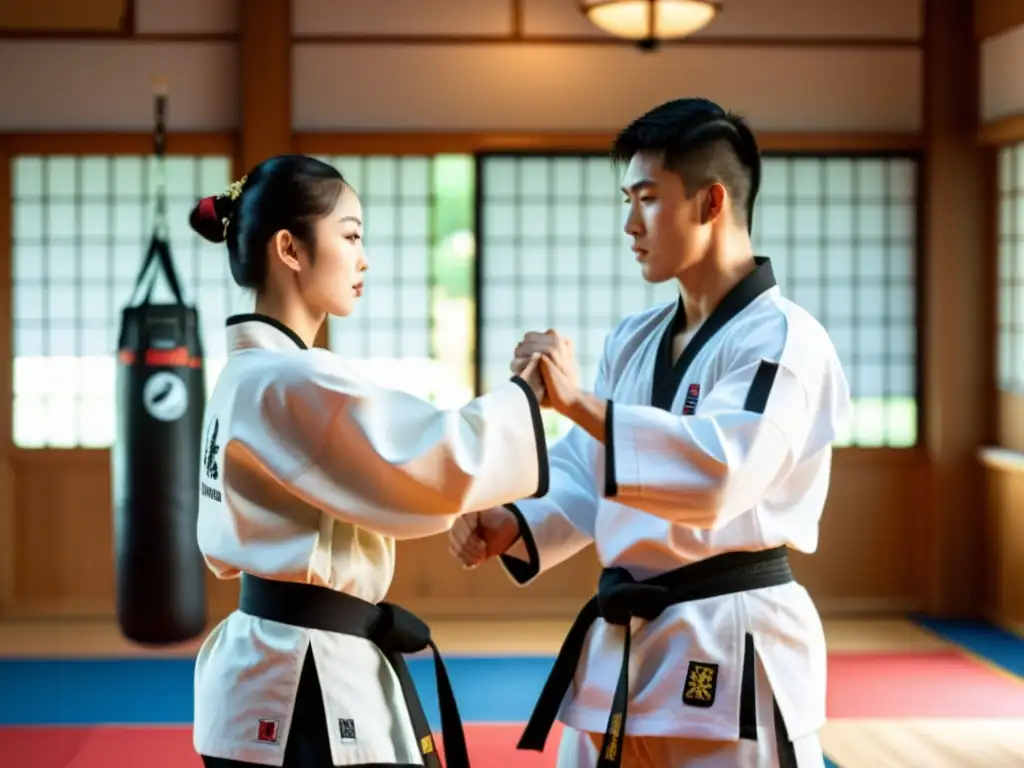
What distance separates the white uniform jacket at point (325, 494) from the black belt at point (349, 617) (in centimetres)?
2

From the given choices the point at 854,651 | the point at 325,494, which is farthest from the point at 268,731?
the point at 854,651

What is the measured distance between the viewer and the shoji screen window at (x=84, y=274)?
7.33 meters

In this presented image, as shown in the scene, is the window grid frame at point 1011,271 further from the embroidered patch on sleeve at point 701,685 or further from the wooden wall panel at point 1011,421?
the embroidered patch on sleeve at point 701,685

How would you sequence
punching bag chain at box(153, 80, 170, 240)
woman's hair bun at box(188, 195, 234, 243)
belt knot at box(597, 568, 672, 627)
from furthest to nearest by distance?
1. punching bag chain at box(153, 80, 170, 240)
2. woman's hair bun at box(188, 195, 234, 243)
3. belt knot at box(597, 568, 672, 627)

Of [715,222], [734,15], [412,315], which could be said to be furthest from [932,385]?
[715,222]

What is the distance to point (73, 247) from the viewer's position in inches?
291

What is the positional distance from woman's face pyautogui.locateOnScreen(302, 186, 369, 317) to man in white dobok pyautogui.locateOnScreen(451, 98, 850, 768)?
1.04 feet

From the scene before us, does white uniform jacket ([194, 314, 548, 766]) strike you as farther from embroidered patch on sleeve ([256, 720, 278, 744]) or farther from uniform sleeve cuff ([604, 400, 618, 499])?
uniform sleeve cuff ([604, 400, 618, 499])

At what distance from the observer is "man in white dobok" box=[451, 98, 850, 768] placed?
2146 millimetres

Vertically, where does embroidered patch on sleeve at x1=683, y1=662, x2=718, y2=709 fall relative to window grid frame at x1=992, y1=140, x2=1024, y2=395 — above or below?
below

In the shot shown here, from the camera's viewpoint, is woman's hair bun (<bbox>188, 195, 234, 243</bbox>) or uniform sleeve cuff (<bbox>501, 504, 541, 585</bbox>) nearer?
woman's hair bun (<bbox>188, 195, 234, 243</bbox>)

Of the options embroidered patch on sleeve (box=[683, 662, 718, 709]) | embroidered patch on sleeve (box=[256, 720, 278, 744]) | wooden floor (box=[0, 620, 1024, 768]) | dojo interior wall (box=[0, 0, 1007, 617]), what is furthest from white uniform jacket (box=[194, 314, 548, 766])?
dojo interior wall (box=[0, 0, 1007, 617])

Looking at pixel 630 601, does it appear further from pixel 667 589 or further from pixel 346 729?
pixel 346 729

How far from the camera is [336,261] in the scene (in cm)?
235
